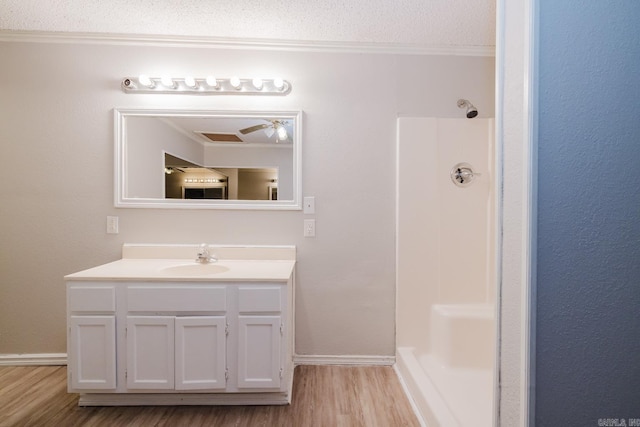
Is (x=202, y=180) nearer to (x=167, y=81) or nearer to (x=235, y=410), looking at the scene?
(x=167, y=81)

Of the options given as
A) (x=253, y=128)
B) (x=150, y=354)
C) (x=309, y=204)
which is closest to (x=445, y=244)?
(x=309, y=204)

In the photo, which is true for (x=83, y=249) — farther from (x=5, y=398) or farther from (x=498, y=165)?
(x=498, y=165)

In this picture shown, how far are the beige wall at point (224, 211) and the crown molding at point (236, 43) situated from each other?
40mm

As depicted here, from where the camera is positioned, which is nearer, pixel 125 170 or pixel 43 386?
pixel 43 386

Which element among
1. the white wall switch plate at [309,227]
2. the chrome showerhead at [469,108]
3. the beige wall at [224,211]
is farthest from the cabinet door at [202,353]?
the chrome showerhead at [469,108]

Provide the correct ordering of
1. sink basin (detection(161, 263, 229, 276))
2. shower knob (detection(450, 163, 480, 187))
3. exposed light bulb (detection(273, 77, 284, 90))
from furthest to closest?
shower knob (detection(450, 163, 480, 187)), exposed light bulb (detection(273, 77, 284, 90)), sink basin (detection(161, 263, 229, 276))

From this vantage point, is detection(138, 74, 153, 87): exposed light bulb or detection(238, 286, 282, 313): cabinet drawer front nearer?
detection(238, 286, 282, 313): cabinet drawer front

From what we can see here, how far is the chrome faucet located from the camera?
2.06 metres

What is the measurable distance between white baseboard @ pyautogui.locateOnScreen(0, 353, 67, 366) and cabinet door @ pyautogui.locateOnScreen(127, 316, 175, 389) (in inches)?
37.8

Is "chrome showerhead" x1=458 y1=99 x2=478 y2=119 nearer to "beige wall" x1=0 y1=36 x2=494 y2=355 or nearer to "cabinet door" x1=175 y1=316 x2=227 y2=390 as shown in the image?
"beige wall" x1=0 y1=36 x2=494 y2=355

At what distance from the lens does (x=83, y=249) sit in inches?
85.1

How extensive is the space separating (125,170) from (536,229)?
239 centimetres

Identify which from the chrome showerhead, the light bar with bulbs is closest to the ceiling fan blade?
the light bar with bulbs

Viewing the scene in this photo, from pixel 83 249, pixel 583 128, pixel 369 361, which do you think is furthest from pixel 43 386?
pixel 583 128
